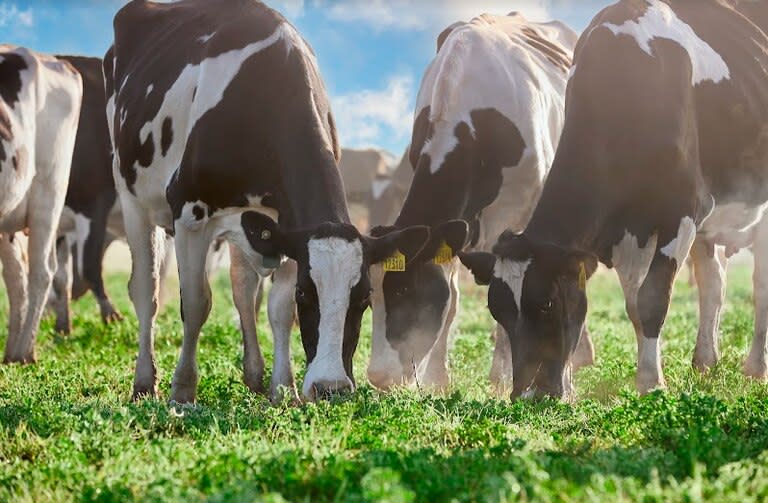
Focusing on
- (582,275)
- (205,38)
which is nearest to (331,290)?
(582,275)


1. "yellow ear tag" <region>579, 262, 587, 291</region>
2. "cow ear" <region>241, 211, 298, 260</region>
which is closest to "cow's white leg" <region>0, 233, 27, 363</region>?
"cow ear" <region>241, 211, 298, 260</region>

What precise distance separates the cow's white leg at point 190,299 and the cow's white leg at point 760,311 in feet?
15.5

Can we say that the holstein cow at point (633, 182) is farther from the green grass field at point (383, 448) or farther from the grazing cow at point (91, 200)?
the grazing cow at point (91, 200)

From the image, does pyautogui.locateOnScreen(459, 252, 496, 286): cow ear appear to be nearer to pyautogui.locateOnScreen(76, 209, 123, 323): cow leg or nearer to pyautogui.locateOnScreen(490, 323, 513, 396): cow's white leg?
pyautogui.locateOnScreen(490, 323, 513, 396): cow's white leg

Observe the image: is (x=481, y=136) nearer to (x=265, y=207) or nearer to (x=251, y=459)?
(x=265, y=207)

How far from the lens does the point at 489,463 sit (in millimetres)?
4883

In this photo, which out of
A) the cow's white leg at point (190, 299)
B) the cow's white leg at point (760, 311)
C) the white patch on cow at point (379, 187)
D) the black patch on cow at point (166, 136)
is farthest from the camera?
the white patch on cow at point (379, 187)

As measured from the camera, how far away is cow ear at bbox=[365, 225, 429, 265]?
756 cm

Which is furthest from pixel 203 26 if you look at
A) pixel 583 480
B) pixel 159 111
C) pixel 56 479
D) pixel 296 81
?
pixel 583 480

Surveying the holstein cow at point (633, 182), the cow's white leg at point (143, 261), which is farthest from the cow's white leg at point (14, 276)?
the holstein cow at point (633, 182)

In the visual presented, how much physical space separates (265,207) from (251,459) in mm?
3671

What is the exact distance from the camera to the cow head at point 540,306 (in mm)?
7500

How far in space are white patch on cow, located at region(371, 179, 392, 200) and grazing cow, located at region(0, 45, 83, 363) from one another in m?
18.7

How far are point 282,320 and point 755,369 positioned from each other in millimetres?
4192
